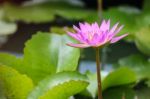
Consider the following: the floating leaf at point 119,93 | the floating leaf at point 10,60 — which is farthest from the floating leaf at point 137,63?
the floating leaf at point 10,60

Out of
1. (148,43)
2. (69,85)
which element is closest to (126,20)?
(148,43)

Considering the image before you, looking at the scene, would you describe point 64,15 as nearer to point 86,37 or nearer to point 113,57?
point 113,57

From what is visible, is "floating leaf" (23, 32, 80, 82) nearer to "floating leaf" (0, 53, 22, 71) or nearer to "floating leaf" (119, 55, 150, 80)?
"floating leaf" (0, 53, 22, 71)

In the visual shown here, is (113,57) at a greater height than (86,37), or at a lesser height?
lesser

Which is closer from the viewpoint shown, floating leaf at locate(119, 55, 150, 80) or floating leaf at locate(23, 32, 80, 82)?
floating leaf at locate(23, 32, 80, 82)

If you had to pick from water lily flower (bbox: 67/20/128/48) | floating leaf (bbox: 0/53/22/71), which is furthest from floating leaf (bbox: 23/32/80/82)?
water lily flower (bbox: 67/20/128/48)

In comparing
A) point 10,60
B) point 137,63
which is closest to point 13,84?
point 10,60

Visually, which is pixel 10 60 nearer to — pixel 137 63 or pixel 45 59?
pixel 45 59
